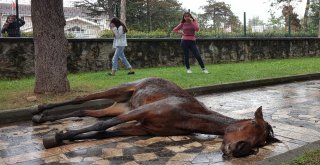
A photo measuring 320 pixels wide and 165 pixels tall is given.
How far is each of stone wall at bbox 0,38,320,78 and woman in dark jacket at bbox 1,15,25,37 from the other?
0.80 meters

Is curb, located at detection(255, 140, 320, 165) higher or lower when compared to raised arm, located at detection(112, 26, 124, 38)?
lower

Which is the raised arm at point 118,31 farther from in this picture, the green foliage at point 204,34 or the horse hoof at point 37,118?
the horse hoof at point 37,118

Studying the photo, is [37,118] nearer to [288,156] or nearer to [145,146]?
[145,146]

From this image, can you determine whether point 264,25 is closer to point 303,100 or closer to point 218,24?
point 218,24

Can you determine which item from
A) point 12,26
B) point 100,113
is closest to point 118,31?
point 12,26

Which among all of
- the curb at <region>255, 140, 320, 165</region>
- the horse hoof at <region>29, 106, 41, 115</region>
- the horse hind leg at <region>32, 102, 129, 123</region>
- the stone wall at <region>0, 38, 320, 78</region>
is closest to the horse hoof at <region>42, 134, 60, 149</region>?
the horse hind leg at <region>32, 102, 129, 123</region>

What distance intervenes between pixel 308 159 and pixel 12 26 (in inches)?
394

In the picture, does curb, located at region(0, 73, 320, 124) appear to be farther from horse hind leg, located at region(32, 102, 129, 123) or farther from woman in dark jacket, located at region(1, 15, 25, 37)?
woman in dark jacket, located at region(1, 15, 25, 37)

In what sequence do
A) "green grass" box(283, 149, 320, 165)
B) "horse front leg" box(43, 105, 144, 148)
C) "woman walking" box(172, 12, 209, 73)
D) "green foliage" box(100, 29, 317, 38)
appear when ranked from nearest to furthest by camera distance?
"green grass" box(283, 149, 320, 165) < "horse front leg" box(43, 105, 144, 148) < "woman walking" box(172, 12, 209, 73) < "green foliage" box(100, 29, 317, 38)

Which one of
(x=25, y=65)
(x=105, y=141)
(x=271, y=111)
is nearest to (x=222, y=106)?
(x=271, y=111)

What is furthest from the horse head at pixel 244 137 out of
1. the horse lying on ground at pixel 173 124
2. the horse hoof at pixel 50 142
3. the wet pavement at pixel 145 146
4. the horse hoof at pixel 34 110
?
the horse hoof at pixel 34 110

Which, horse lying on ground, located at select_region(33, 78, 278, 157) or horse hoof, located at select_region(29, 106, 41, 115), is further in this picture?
horse hoof, located at select_region(29, 106, 41, 115)

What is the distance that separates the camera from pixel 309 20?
3481 centimetres

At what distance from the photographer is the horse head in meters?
3.43
